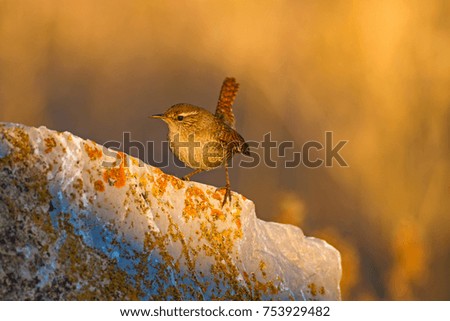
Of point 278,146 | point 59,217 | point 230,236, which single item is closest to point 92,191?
point 59,217

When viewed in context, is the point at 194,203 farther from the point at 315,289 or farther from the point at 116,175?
the point at 315,289

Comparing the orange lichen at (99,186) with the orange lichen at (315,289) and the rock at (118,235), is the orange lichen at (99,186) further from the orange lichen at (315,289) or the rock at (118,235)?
the orange lichen at (315,289)

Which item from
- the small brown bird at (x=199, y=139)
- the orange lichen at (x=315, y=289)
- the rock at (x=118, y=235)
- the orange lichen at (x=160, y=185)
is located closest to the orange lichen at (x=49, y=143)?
the rock at (x=118, y=235)

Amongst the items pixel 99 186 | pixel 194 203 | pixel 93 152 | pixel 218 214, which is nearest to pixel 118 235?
pixel 99 186

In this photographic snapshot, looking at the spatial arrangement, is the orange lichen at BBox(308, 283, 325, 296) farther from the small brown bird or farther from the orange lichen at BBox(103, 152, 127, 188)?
the orange lichen at BBox(103, 152, 127, 188)

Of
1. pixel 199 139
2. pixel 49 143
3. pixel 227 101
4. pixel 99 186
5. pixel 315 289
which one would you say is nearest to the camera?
pixel 49 143

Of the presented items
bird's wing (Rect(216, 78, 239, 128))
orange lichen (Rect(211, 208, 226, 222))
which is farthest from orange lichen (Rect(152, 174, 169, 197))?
bird's wing (Rect(216, 78, 239, 128))

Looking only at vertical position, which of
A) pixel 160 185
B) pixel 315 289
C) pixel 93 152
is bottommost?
pixel 315 289

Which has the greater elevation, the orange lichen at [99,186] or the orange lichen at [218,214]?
the orange lichen at [99,186]
